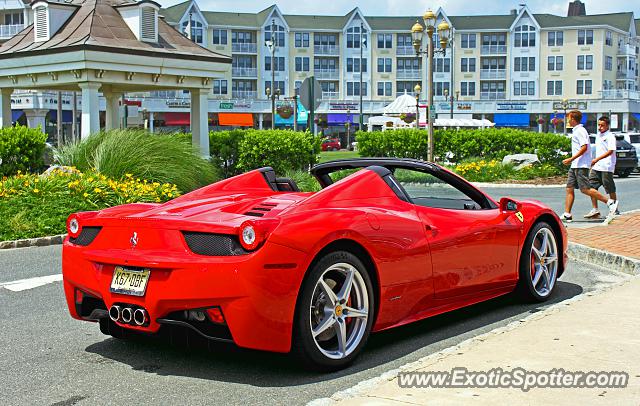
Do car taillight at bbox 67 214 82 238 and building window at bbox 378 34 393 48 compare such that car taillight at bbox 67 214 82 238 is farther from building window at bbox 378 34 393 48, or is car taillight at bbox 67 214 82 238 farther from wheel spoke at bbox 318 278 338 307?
building window at bbox 378 34 393 48

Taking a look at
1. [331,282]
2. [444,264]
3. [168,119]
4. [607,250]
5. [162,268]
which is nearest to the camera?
[162,268]

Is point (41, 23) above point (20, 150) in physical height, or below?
above

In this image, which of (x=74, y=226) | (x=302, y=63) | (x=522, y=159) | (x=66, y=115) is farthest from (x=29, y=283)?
(x=302, y=63)

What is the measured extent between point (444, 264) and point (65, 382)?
277cm

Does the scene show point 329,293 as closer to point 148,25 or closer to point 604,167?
point 604,167

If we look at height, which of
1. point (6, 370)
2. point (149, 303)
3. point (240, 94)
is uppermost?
point (240, 94)

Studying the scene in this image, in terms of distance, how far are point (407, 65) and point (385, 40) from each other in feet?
13.4

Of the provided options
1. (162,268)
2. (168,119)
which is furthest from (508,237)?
(168,119)

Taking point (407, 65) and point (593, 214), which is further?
point (407, 65)

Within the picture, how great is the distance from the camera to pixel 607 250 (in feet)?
33.5

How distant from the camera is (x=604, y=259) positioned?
9.98 m

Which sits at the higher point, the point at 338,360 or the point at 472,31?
the point at 472,31

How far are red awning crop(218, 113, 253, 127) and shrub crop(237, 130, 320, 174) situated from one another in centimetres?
7420

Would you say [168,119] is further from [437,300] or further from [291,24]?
[437,300]
